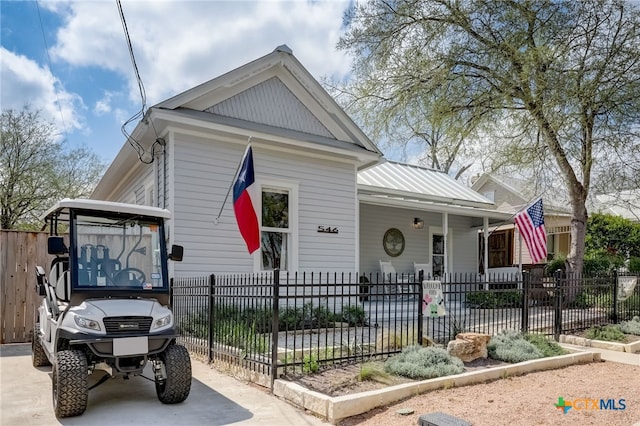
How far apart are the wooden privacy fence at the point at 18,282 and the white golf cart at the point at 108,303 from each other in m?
3.38

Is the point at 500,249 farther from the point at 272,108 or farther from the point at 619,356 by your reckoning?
the point at 272,108

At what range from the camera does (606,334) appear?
8.87 meters

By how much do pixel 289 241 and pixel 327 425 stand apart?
5740mm

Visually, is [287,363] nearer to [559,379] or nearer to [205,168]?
[559,379]

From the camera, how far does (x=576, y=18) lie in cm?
1151

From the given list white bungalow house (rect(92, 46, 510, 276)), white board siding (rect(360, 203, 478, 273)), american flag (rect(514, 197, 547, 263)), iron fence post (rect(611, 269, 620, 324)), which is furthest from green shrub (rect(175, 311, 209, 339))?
american flag (rect(514, 197, 547, 263))

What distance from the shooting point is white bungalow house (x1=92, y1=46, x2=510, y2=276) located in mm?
8812

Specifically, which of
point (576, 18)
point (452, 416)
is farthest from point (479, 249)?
→ point (452, 416)

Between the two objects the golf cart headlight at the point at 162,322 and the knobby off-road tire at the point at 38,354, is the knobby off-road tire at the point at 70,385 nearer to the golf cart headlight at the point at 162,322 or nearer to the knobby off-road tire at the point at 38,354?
the golf cart headlight at the point at 162,322

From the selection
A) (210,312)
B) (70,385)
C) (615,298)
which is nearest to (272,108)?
(210,312)

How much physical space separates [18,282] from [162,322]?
5.18 m

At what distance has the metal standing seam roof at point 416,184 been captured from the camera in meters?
14.2

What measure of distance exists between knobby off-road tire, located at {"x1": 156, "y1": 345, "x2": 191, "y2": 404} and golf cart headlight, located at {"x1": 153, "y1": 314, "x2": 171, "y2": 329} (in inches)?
9.6

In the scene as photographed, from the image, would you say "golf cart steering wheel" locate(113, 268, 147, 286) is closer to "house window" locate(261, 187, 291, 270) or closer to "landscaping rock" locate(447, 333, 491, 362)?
"landscaping rock" locate(447, 333, 491, 362)
